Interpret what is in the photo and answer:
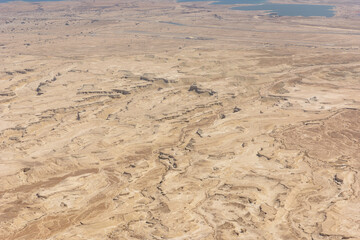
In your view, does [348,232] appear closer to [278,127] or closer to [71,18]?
[278,127]

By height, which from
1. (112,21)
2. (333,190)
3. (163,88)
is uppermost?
(112,21)

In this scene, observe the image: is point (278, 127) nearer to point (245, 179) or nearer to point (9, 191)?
point (245, 179)

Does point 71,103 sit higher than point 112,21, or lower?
lower

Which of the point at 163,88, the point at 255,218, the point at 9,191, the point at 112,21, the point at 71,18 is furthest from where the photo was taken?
the point at 71,18

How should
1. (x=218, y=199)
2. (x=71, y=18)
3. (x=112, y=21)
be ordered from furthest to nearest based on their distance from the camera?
(x=71, y=18) < (x=112, y=21) < (x=218, y=199)

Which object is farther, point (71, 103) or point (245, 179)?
point (71, 103)

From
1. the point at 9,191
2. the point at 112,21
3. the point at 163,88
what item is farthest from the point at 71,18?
the point at 9,191

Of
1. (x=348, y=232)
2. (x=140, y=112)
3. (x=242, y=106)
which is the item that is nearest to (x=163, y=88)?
(x=140, y=112)
